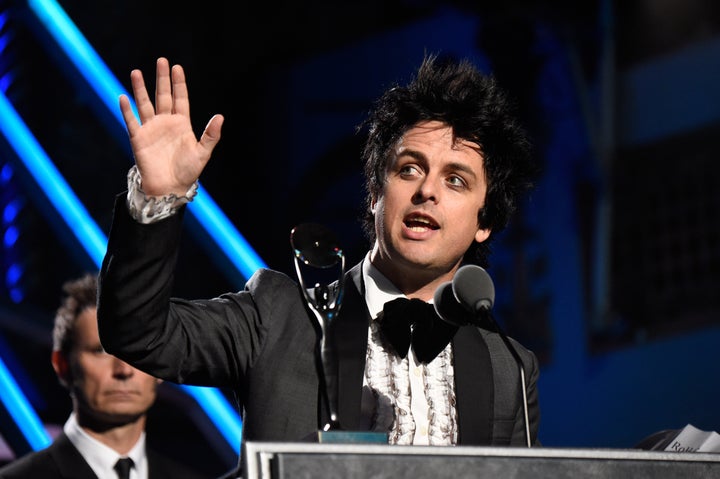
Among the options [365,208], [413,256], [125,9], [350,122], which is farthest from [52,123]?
[413,256]

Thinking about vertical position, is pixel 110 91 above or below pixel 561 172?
above

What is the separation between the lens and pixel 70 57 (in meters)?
3.86

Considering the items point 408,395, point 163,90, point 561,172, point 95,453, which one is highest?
point 163,90

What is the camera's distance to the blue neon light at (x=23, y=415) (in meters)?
3.46

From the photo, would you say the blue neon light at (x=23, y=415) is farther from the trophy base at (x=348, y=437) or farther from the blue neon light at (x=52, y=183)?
the trophy base at (x=348, y=437)

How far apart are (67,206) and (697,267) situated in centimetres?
443

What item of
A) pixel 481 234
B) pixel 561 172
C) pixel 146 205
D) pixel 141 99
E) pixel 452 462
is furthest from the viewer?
pixel 561 172

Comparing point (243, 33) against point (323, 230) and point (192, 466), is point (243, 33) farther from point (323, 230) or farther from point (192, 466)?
point (323, 230)

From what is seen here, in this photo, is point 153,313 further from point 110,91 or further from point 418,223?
point 110,91

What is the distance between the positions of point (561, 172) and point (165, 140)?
549cm

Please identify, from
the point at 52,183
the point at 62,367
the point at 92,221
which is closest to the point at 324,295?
the point at 62,367

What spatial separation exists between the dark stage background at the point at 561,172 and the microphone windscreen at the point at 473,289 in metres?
4.07

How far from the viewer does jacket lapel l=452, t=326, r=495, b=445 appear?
2121 millimetres

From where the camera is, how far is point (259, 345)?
204 cm
